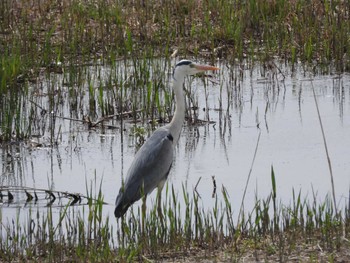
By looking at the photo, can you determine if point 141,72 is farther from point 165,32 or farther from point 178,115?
point 178,115

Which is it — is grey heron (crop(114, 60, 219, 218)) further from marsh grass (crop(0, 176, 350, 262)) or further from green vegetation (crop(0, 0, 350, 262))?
marsh grass (crop(0, 176, 350, 262))

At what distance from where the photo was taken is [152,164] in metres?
8.28

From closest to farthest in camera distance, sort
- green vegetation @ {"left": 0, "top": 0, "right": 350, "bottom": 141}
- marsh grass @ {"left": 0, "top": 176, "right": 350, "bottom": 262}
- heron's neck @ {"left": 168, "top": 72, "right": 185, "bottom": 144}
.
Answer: marsh grass @ {"left": 0, "top": 176, "right": 350, "bottom": 262} → heron's neck @ {"left": 168, "top": 72, "right": 185, "bottom": 144} → green vegetation @ {"left": 0, "top": 0, "right": 350, "bottom": 141}

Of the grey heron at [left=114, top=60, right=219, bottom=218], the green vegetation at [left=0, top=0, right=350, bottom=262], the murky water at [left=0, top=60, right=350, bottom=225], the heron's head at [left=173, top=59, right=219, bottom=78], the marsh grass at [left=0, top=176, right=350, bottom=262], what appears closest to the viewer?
the marsh grass at [left=0, top=176, right=350, bottom=262]

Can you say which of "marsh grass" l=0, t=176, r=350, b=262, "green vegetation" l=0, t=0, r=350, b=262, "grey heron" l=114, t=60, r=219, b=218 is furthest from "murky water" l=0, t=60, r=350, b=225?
"marsh grass" l=0, t=176, r=350, b=262

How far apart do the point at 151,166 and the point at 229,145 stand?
1.64 m

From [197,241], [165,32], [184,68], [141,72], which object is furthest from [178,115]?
[165,32]

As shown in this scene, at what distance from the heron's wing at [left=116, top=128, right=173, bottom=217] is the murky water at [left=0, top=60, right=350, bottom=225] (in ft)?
0.75

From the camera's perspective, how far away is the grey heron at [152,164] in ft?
25.5

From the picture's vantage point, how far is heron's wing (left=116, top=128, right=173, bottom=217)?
26.1ft

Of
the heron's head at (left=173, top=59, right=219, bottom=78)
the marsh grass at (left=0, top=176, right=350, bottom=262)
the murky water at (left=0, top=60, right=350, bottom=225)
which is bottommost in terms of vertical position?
the marsh grass at (left=0, top=176, right=350, bottom=262)

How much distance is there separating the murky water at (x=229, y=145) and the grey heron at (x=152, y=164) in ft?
0.78

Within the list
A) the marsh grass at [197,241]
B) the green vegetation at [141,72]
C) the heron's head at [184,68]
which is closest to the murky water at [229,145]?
the green vegetation at [141,72]

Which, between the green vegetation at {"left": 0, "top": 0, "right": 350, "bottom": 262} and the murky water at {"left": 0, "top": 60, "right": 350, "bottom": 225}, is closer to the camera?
the green vegetation at {"left": 0, "top": 0, "right": 350, "bottom": 262}
